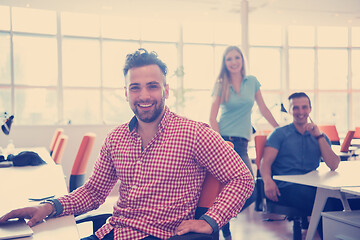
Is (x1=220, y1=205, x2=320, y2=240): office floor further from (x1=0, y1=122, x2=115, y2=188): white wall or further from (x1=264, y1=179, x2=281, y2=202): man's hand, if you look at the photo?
(x1=0, y1=122, x2=115, y2=188): white wall

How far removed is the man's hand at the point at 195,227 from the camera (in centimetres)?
123

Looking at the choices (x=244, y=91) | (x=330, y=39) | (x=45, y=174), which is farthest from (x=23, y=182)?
(x=330, y=39)

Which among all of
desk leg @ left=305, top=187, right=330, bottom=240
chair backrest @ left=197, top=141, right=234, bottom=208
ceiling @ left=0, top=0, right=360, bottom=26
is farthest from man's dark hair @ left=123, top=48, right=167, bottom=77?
ceiling @ left=0, top=0, right=360, bottom=26

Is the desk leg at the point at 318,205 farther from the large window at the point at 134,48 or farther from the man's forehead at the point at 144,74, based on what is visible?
the large window at the point at 134,48

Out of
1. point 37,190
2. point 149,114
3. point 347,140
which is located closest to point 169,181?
point 149,114

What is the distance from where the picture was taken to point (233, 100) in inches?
111

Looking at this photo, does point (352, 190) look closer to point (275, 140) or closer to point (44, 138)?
point (275, 140)

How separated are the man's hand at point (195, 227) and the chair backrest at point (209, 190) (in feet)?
0.53

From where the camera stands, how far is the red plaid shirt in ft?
4.46

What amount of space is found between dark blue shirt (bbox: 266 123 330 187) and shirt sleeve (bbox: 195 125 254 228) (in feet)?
4.31

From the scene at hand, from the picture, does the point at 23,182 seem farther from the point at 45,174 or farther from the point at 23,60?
the point at 23,60

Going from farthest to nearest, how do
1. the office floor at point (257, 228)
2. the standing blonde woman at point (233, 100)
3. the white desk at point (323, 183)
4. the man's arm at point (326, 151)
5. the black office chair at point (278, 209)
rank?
the office floor at point (257, 228)
the standing blonde woman at point (233, 100)
the man's arm at point (326, 151)
the black office chair at point (278, 209)
the white desk at point (323, 183)

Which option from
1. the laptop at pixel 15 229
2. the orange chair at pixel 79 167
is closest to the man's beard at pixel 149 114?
the laptop at pixel 15 229

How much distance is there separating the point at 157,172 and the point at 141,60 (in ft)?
1.51
